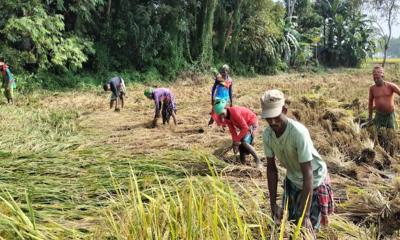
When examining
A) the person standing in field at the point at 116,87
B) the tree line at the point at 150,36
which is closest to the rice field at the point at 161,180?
the person standing in field at the point at 116,87

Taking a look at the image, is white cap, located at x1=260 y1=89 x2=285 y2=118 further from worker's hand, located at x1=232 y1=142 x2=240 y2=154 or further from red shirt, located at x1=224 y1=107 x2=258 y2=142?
worker's hand, located at x1=232 y1=142 x2=240 y2=154

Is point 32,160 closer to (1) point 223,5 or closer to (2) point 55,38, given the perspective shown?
(2) point 55,38

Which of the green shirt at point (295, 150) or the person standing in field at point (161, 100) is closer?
the green shirt at point (295, 150)

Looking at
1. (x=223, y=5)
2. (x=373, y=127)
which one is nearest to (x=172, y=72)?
(x=223, y=5)

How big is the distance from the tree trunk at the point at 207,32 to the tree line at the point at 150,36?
0.05m

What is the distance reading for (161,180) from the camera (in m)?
3.98

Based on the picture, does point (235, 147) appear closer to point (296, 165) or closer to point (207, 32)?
point (296, 165)

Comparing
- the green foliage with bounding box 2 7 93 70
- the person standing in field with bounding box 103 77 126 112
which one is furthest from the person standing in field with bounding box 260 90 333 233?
the green foliage with bounding box 2 7 93 70

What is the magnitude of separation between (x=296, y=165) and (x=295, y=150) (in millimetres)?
141

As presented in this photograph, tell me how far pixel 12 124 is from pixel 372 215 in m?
5.64

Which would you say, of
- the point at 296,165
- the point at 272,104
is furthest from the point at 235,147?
the point at 272,104

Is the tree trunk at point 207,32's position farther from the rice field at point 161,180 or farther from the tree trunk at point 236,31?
the rice field at point 161,180

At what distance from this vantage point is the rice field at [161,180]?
2.21 metres

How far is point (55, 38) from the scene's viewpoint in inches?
539
